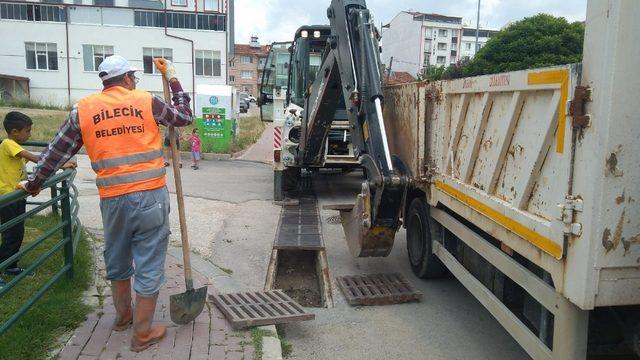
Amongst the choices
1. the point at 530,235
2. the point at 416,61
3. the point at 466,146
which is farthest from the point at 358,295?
the point at 416,61

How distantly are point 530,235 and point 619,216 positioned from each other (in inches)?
23.4

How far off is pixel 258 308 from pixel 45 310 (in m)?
1.60

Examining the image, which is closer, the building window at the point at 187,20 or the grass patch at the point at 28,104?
the grass patch at the point at 28,104

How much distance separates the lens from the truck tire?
17.3 ft

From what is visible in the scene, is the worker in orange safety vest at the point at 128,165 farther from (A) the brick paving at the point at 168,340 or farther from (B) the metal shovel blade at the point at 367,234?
(B) the metal shovel blade at the point at 367,234

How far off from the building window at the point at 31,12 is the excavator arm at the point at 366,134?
37477 millimetres

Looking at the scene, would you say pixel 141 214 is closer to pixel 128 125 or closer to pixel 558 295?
pixel 128 125

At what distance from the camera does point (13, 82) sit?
126ft

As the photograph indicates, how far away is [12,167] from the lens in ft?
14.9

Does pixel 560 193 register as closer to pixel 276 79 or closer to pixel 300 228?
pixel 300 228

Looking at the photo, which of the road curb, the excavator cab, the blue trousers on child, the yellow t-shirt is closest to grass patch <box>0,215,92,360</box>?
the blue trousers on child

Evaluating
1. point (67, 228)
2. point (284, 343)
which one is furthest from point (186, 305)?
point (67, 228)

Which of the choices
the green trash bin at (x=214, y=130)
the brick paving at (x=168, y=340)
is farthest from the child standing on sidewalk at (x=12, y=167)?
the green trash bin at (x=214, y=130)

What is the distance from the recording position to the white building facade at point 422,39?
74.0 meters
